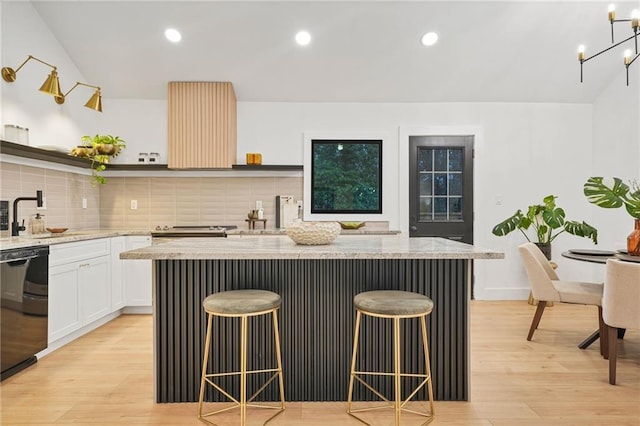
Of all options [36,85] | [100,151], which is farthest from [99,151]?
[36,85]

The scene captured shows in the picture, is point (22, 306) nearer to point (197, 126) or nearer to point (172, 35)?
point (197, 126)

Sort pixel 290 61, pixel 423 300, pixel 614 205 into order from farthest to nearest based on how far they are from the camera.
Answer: pixel 290 61, pixel 614 205, pixel 423 300

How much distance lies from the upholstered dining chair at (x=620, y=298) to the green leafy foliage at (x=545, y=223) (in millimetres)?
2059

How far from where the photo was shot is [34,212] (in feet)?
12.4

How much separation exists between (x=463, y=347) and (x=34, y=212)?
381cm

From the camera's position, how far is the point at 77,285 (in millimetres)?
3525

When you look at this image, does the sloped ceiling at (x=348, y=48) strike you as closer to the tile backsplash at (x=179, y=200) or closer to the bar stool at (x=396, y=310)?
the tile backsplash at (x=179, y=200)

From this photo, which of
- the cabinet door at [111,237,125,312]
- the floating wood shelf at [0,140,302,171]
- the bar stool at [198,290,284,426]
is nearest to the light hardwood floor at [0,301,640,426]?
the bar stool at [198,290,284,426]

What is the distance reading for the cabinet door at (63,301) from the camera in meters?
3.19

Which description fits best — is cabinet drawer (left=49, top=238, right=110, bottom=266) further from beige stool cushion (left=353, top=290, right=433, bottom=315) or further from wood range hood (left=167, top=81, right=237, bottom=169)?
beige stool cushion (left=353, top=290, right=433, bottom=315)

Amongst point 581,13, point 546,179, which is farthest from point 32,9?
point 546,179

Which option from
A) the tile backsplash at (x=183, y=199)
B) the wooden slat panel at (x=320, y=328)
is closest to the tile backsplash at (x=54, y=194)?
the tile backsplash at (x=183, y=199)

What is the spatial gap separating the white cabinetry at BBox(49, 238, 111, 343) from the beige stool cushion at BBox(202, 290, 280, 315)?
185 centimetres

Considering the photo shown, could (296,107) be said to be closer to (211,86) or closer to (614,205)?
(211,86)
